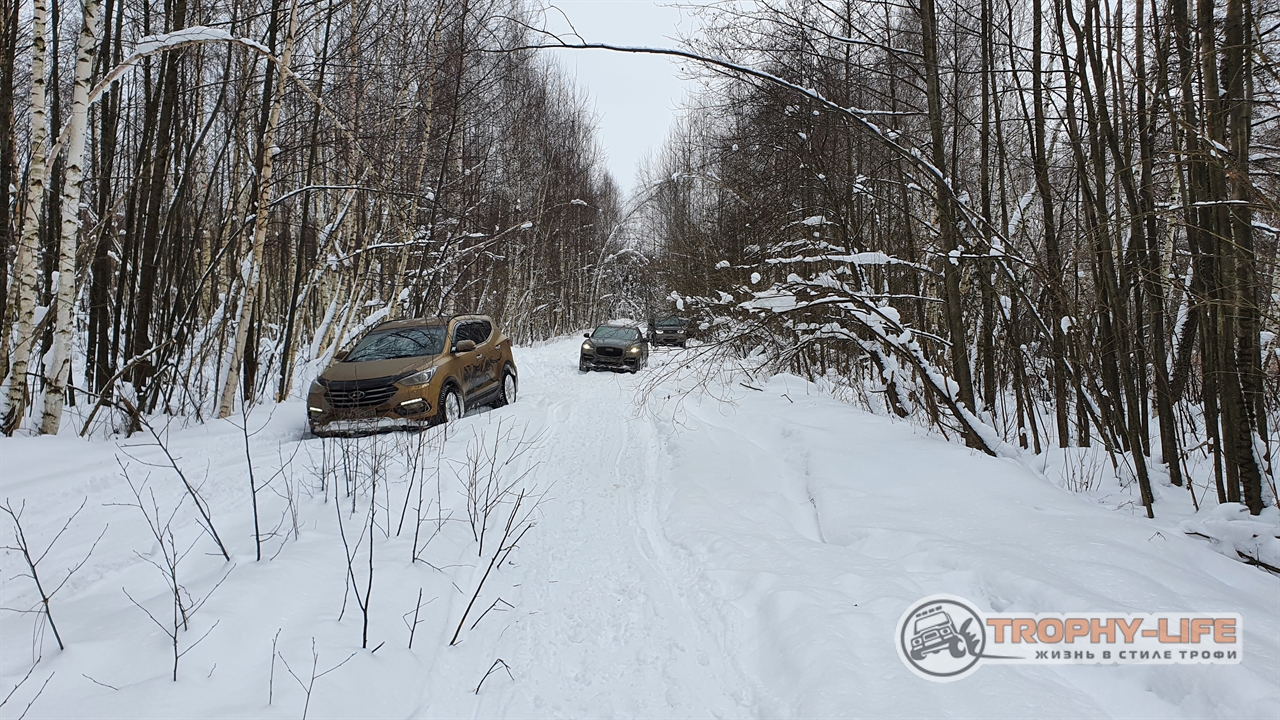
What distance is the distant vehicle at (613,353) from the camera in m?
15.9

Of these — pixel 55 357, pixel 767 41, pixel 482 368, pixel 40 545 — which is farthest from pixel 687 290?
pixel 40 545

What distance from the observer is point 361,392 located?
771cm

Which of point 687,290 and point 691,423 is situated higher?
point 687,290

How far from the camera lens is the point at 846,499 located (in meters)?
4.87

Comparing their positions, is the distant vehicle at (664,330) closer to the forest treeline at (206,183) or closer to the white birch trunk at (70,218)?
the forest treeline at (206,183)

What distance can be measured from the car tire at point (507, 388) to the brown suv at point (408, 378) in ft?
0.13

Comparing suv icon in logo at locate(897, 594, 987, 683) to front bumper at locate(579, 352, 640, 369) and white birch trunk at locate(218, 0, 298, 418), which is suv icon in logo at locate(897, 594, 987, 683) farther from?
front bumper at locate(579, 352, 640, 369)

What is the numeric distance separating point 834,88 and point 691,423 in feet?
16.7

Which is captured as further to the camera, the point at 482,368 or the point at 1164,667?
the point at 482,368

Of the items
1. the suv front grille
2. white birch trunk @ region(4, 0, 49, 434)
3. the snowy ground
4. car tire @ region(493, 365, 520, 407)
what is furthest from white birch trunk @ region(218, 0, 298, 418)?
car tire @ region(493, 365, 520, 407)

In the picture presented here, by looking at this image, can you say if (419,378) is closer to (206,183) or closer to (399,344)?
(399,344)

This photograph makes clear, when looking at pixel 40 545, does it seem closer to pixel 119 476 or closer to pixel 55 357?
pixel 119 476

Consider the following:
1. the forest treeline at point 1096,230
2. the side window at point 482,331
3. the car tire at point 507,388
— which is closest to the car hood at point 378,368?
the side window at point 482,331

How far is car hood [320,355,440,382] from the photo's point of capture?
313 inches
